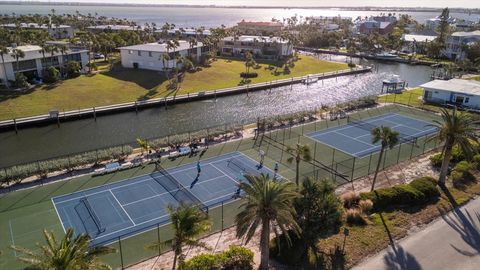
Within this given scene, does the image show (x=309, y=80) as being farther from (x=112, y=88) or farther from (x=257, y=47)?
(x=112, y=88)

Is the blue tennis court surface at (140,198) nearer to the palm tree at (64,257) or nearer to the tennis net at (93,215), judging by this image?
the tennis net at (93,215)

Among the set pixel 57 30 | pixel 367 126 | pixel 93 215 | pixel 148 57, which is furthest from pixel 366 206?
pixel 57 30

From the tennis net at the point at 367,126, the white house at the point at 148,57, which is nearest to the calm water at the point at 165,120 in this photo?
the tennis net at the point at 367,126

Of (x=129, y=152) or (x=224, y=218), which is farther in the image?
(x=129, y=152)

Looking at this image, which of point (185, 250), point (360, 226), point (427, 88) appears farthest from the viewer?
point (427, 88)

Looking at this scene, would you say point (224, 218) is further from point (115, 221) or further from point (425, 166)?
point (425, 166)

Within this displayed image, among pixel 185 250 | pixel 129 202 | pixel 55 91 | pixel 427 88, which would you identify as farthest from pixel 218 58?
pixel 185 250
